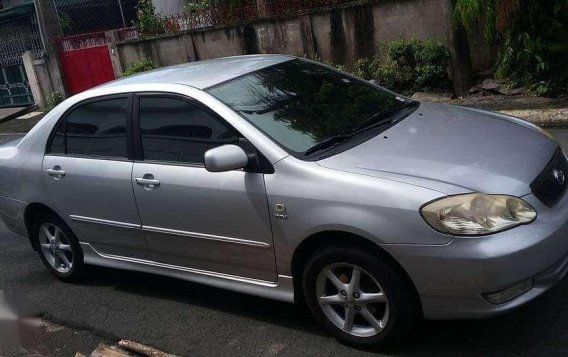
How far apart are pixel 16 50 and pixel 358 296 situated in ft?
68.3

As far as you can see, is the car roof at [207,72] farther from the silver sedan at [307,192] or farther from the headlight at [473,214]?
the headlight at [473,214]

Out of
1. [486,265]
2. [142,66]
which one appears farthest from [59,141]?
[142,66]

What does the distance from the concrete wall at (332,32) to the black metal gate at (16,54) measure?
8.06 meters

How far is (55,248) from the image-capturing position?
526 centimetres

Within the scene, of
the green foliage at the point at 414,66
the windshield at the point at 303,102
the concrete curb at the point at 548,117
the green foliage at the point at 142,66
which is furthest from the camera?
the green foliage at the point at 142,66

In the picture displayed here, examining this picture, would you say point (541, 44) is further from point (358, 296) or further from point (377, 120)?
point (358, 296)

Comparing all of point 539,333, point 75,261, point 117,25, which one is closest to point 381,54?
point 75,261

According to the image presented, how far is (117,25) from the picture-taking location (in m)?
23.6

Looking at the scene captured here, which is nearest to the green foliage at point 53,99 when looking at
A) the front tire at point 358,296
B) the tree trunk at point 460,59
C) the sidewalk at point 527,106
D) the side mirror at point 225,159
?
the sidewalk at point 527,106

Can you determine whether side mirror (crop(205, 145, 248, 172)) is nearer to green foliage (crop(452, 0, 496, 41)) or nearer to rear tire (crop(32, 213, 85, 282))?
rear tire (crop(32, 213, 85, 282))

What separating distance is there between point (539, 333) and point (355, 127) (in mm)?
1589

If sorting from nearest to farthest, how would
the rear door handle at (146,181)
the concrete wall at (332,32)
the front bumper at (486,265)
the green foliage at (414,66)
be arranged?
the front bumper at (486,265), the rear door handle at (146,181), the green foliage at (414,66), the concrete wall at (332,32)

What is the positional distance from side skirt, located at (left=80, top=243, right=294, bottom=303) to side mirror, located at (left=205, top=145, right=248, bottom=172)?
708 mm

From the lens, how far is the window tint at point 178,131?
13.1 feet
